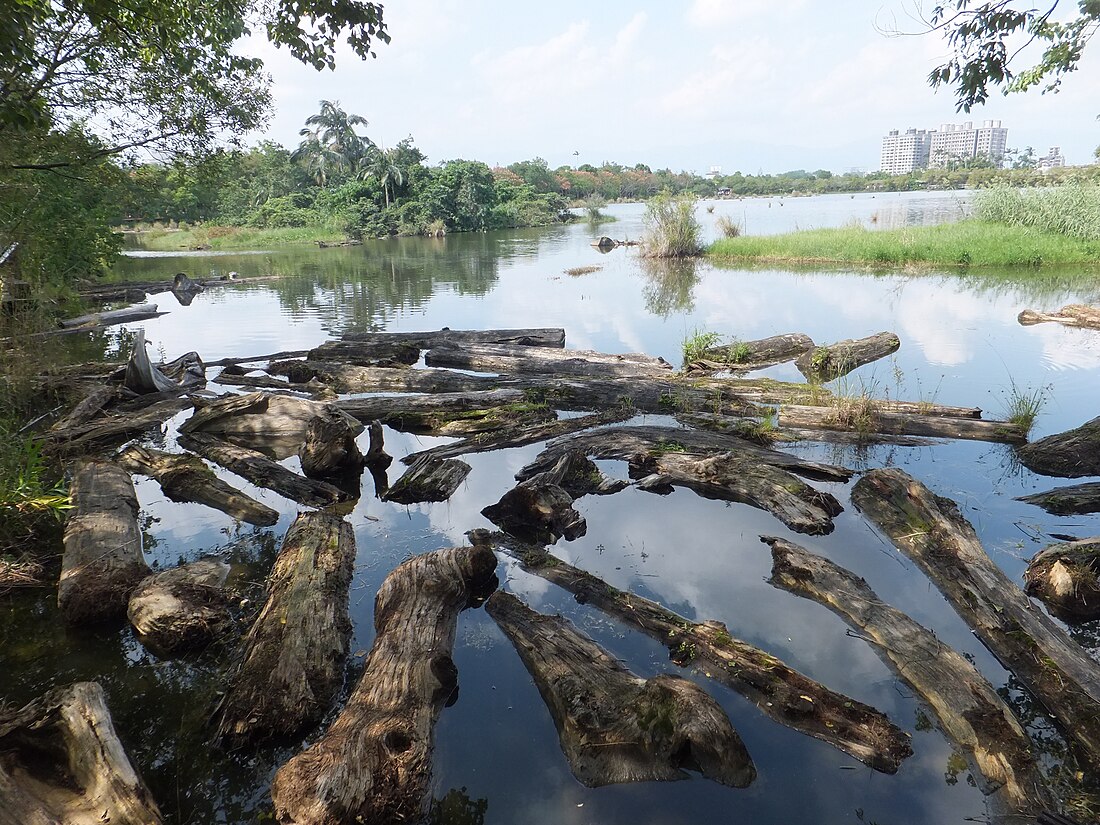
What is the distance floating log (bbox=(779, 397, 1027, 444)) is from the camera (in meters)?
8.23

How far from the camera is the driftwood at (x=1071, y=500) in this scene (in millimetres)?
6383

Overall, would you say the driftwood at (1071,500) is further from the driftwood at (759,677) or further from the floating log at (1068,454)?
the driftwood at (759,677)

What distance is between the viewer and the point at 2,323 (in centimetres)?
866

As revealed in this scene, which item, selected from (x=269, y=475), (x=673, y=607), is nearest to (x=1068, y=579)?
(x=673, y=607)

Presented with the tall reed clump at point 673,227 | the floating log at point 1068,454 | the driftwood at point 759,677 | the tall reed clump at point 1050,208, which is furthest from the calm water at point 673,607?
the tall reed clump at point 673,227

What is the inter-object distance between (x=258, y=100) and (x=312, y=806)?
17938 mm

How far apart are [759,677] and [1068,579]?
107 inches

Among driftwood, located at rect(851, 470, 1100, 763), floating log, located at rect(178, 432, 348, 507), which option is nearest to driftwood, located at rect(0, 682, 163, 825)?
floating log, located at rect(178, 432, 348, 507)

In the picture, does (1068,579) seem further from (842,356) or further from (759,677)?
(842,356)

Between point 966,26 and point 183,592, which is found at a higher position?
point 966,26

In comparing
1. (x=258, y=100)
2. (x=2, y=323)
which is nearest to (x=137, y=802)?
(x=2, y=323)

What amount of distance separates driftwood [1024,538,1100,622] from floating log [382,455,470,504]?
208 inches

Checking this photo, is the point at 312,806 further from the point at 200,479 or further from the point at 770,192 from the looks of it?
the point at 770,192

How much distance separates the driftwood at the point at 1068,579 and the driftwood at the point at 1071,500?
147 centimetres
